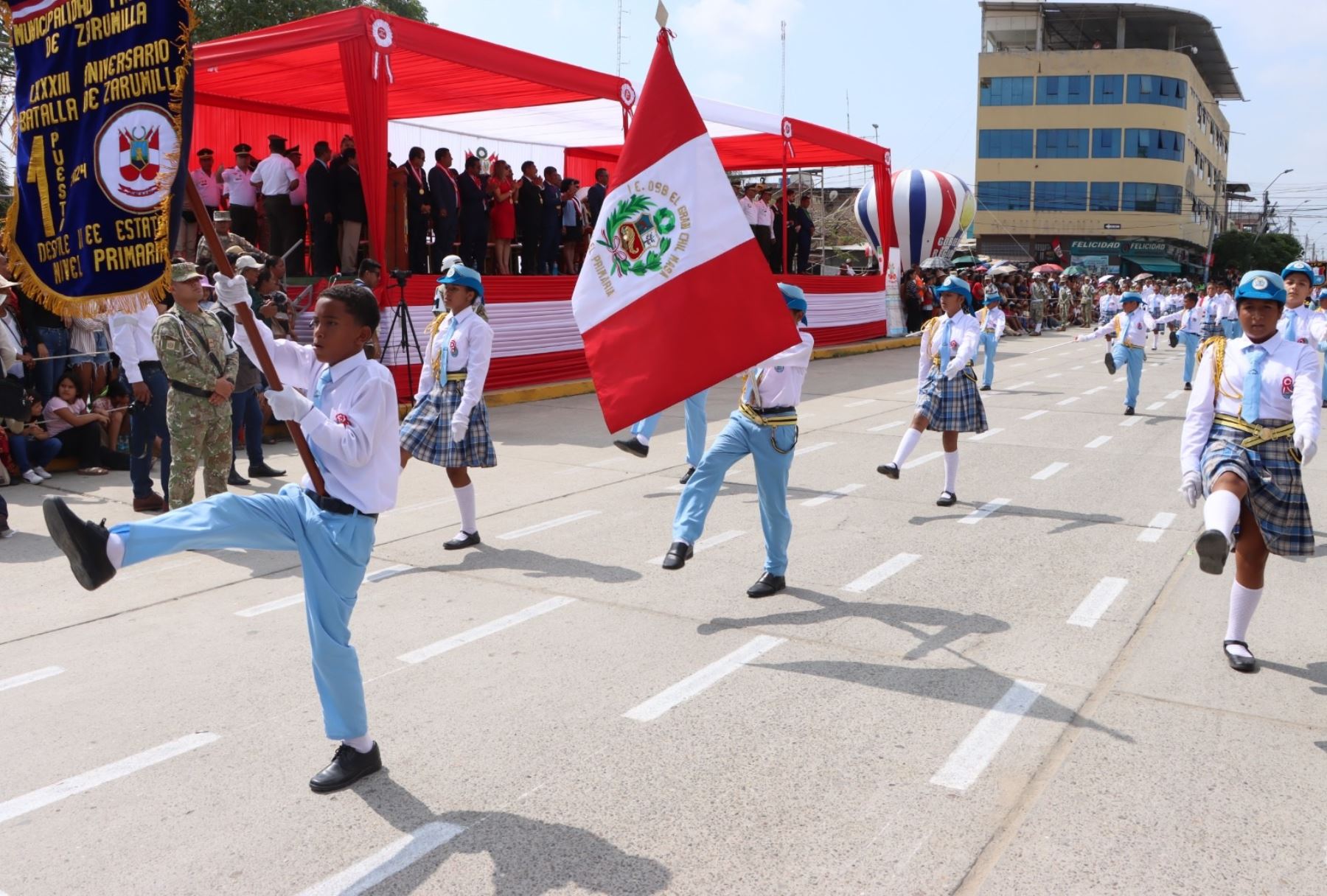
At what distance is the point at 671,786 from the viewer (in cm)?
399

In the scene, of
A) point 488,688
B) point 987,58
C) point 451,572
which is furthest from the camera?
point 987,58

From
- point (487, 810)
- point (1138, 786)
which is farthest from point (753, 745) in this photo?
point (1138, 786)

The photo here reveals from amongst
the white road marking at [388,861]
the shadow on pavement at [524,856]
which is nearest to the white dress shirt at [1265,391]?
the shadow on pavement at [524,856]

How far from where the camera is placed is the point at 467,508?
7.48 m

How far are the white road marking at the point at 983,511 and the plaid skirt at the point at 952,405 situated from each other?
61 centimetres

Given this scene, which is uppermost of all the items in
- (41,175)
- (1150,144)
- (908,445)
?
(1150,144)

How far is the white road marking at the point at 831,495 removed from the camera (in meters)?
9.04

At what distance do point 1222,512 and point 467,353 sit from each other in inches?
182

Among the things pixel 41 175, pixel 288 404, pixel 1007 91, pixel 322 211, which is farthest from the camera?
pixel 1007 91

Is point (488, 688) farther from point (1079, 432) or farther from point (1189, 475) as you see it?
point (1079, 432)

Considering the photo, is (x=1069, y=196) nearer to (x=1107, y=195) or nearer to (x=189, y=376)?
(x=1107, y=195)

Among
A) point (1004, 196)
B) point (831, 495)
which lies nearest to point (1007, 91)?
point (1004, 196)

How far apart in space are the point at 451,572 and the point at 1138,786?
418cm

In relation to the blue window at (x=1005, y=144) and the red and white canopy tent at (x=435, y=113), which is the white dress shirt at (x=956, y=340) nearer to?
the red and white canopy tent at (x=435, y=113)
